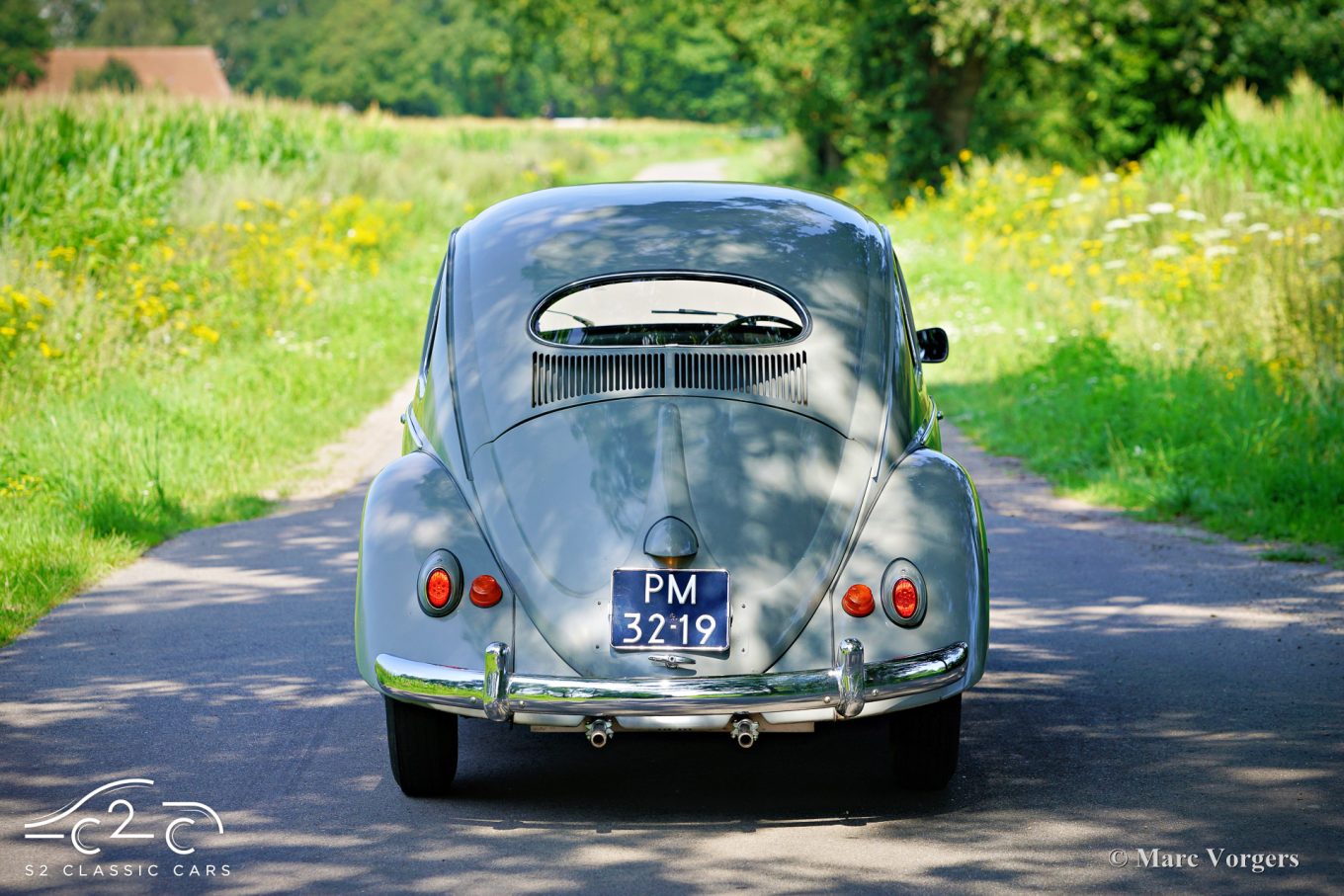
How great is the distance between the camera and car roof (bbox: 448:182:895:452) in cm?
521

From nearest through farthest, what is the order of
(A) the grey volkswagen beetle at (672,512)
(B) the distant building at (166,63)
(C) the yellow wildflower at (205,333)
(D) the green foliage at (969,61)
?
1. (A) the grey volkswagen beetle at (672,512)
2. (C) the yellow wildflower at (205,333)
3. (D) the green foliage at (969,61)
4. (B) the distant building at (166,63)

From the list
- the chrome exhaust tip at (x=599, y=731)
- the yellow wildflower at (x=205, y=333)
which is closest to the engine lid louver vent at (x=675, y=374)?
the chrome exhaust tip at (x=599, y=731)

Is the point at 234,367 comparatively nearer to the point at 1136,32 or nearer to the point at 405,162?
the point at 405,162

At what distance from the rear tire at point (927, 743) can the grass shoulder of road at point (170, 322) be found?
4.02 meters

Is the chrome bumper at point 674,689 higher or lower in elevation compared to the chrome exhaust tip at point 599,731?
higher

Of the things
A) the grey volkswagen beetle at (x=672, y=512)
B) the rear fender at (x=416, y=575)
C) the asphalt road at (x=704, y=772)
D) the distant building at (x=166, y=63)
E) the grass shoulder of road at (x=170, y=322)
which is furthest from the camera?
the distant building at (x=166, y=63)

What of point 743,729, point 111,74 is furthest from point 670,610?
point 111,74

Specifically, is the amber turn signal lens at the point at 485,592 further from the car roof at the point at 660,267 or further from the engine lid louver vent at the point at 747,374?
the engine lid louver vent at the point at 747,374

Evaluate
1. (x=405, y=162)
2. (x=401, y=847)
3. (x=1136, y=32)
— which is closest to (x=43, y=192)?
(x=401, y=847)

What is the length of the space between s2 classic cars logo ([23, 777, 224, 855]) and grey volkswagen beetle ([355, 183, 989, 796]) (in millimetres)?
622

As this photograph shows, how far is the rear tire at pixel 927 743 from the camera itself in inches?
193

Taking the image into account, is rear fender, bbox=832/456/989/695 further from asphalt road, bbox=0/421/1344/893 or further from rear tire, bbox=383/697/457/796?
rear tire, bbox=383/697/457/796

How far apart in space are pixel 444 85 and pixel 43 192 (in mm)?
107125

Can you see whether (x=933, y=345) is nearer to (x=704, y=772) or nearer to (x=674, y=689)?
(x=704, y=772)
